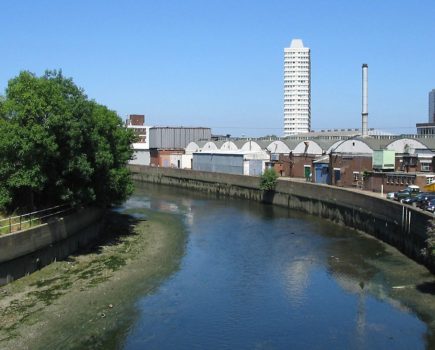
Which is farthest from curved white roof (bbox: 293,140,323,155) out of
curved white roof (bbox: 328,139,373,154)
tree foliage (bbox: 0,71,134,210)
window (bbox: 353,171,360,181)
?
tree foliage (bbox: 0,71,134,210)

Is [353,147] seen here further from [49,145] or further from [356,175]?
[49,145]

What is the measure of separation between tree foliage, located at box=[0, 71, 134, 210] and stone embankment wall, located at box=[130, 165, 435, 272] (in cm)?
2413

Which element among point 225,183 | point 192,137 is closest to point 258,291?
point 225,183

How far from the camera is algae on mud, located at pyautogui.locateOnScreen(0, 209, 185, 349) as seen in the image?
84.5 feet

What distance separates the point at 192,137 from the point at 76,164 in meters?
102

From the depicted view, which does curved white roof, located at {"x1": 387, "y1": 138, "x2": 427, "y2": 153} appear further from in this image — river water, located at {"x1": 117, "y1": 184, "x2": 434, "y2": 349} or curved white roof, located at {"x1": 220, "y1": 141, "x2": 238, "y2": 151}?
curved white roof, located at {"x1": 220, "y1": 141, "x2": 238, "y2": 151}

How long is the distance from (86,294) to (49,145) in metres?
10.6

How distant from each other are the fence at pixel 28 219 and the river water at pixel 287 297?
9621 mm

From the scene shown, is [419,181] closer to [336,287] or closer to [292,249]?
[292,249]

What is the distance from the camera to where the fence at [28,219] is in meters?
34.1

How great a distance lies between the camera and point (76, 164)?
4009 centimetres

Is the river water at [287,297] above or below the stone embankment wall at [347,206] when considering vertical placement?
below

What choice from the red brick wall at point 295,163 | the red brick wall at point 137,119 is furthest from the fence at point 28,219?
the red brick wall at point 137,119

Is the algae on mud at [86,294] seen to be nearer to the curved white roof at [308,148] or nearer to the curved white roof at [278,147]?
the curved white roof at [308,148]
